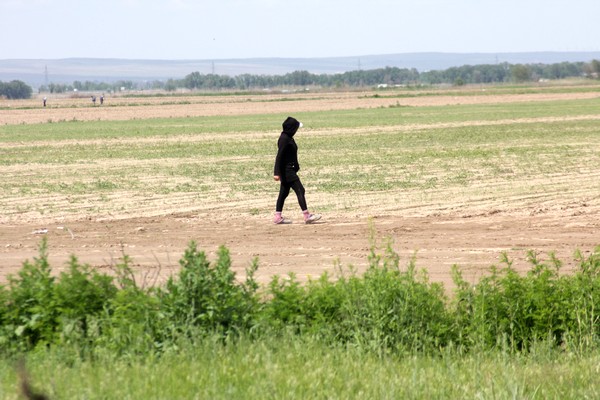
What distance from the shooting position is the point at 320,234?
1589 cm

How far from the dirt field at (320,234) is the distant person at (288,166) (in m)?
0.31

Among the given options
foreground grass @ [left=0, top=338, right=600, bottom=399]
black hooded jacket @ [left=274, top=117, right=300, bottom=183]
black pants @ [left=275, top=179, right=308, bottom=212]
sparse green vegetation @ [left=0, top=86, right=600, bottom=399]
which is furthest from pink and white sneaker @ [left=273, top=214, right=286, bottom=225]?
foreground grass @ [left=0, top=338, right=600, bottom=399]

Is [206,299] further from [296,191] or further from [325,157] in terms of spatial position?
[325,157]

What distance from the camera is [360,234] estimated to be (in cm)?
1573

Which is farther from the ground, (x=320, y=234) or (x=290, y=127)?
(x=290, y=127)

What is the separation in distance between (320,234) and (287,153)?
1.58 metres

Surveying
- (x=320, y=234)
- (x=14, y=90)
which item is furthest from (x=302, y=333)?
(x=14, y=90)

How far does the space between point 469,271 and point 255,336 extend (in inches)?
196

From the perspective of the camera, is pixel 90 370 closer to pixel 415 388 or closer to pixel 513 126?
pixel 415 388

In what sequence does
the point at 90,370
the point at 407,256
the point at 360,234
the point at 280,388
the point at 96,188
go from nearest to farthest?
1. the point at 280,388
2. the point at 90,370
3. the point at 407,256
4. the point at 360,234
5. the point at 96,188

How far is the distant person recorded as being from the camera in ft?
53.9

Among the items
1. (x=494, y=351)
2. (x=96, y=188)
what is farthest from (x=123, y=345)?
(x=96, y=188)

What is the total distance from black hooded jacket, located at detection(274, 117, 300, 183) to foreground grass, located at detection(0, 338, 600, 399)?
28.2 feet

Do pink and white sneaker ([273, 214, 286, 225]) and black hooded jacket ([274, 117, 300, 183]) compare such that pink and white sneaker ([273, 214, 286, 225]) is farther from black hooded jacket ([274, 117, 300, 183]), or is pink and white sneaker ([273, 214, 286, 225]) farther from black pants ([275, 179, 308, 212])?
black hooded jacket ([274, 117, 300, 183])
